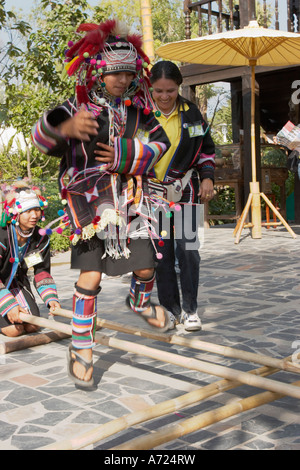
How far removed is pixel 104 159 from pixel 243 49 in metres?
6.67

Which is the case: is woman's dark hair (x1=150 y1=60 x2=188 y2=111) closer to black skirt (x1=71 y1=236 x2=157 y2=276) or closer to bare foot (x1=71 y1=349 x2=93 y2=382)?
black skirt (x1=71 y1=236 x2=157 y2=276)

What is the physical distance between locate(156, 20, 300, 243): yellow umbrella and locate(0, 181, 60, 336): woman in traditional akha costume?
4912mm

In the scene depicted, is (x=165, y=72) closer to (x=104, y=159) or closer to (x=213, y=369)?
(x=104, y=159)

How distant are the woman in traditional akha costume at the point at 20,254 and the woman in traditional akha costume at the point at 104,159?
1.18 m

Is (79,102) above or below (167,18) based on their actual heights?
below

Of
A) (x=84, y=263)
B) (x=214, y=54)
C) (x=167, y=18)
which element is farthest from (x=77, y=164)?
(x=167, y=18)

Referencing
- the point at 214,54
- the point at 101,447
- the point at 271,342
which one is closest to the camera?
the point at 101,447

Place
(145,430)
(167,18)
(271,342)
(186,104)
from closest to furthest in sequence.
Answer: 1. (145,430)
2. (271,342)
3. (186,104)
4. (167,18)

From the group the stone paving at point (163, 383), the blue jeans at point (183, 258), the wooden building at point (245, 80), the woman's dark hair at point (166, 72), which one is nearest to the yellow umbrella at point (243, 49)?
the wooden building at point (245, 80)

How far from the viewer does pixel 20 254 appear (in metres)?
4.37

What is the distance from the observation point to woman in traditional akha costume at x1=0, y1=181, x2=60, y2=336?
13.9ft

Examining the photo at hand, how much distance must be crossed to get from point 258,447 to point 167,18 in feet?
111
